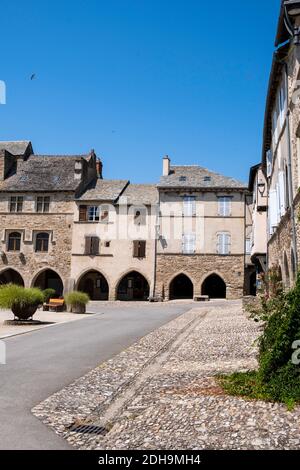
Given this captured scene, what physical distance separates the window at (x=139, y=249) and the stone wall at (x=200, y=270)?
1260 mm

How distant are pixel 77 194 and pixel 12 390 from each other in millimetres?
30415

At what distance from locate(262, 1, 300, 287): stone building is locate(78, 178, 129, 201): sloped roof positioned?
21.5m

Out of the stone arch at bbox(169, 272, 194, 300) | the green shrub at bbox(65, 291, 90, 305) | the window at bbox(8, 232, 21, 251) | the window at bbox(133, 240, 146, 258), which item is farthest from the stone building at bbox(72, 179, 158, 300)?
the green shrub at bbox(65, 291, 90, 305)

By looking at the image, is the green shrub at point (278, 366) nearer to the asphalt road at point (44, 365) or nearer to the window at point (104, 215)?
the asphalt road at point (44, 365)

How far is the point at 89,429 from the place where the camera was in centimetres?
489

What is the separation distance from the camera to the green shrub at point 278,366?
5883 millimetres

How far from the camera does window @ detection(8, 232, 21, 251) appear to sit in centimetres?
3634

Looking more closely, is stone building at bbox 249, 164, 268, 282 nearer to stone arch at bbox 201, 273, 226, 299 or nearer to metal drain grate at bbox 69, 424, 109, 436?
metal drain grate at bbox 69, 424, 109, 436

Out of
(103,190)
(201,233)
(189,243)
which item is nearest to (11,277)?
(103,190)

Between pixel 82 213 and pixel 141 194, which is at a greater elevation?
pixel 141 194

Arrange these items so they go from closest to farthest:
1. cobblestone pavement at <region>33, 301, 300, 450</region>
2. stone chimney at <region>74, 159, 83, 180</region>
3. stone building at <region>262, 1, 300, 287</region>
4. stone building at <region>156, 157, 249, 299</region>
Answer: cobblestone pavement at <region>33, 301, 300, 450</region>
stone building at <region>262, 1, 300, 287</region>
stone building at <region>156, 157, 249, 299</region>
stone chimney at <region>74, 159, 83, 180</region>

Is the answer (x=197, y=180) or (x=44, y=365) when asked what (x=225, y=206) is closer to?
(x=197, y=180)

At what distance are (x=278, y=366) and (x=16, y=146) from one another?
3826 centimetres
